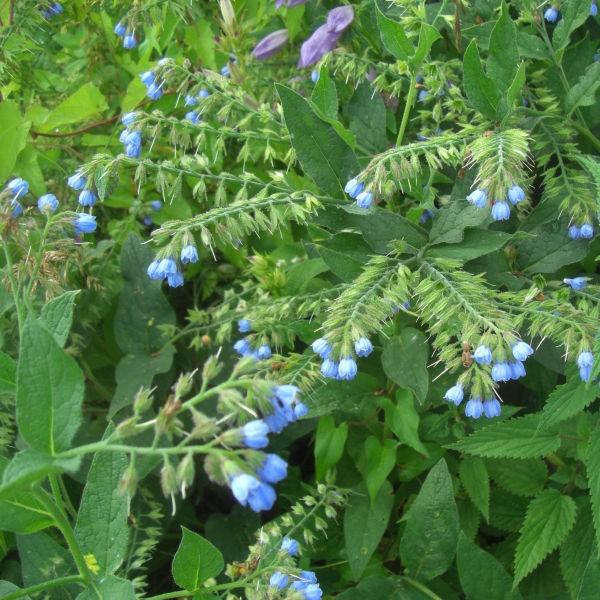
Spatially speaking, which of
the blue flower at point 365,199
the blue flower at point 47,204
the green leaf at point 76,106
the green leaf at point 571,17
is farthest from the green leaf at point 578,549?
the green leaf at point 76,106

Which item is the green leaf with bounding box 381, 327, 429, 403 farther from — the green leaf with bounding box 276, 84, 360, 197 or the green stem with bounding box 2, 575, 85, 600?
the green stem with bounding box 2, 575, 85, 600

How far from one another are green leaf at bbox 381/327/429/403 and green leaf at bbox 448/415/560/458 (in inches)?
7.6

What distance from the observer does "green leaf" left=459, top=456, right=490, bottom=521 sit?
2.04 m

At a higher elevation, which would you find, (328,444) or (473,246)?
(473,246)

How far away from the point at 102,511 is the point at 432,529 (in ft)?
3.00

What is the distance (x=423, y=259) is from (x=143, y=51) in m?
1.67

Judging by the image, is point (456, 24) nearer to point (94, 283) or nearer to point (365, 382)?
point (365, 382)

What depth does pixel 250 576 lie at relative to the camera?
66.3 inches

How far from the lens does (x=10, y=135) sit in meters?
2.47

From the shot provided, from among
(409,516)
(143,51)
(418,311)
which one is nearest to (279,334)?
(418,311)

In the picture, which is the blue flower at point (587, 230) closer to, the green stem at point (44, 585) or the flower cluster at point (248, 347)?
the flower cluster at point (248, 347)

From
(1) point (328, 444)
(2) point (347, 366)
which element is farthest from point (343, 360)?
(1) point (328, 444)

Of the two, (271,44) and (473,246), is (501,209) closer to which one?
(473,246)

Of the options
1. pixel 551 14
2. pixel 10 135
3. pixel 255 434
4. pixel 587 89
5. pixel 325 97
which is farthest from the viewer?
pixel 10 135
